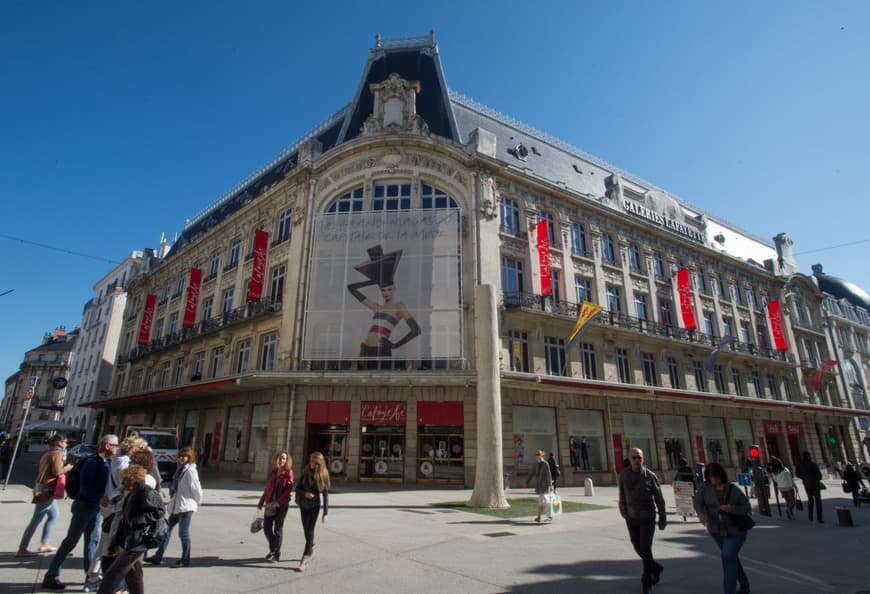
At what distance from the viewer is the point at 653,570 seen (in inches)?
226

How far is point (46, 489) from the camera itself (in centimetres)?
665

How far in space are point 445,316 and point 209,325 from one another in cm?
1535

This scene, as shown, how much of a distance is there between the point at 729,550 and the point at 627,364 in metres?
20.5

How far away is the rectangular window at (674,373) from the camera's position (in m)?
26.2

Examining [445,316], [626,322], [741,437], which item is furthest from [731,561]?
[741,437]

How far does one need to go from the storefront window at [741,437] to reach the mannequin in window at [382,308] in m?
21.4

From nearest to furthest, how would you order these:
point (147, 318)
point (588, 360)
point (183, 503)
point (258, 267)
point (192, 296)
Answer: point (183, 503) → point (588, 360) → point (258, 267) → point (192, 296) → point (147, 318)

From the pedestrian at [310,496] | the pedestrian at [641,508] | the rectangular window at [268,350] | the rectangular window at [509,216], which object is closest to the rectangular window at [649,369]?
the rectangular window at [509,216]

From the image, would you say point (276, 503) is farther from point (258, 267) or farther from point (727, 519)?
point (258, 267)

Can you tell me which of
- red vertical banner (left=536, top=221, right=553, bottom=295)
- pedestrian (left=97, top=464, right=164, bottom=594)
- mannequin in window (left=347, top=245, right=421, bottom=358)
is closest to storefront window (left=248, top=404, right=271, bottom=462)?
mannequin in window (left=347, top=245, right=421, bottom=358)

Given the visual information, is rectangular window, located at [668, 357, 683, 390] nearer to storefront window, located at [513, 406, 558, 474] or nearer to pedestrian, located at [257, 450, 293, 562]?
storefront window, located at [513, 406, 558, 474]

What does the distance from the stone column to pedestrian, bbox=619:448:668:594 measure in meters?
7.67

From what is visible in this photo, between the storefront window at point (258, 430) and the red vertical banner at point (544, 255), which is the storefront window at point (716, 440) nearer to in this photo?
the red vertical banner at point (544, 255)

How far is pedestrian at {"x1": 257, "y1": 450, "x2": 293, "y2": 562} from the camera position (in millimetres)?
6812
